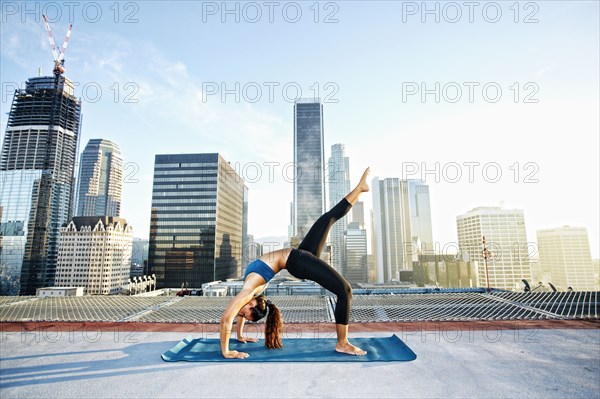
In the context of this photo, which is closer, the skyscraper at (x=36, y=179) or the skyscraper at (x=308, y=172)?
the skyscraper at (x=36, y=179)

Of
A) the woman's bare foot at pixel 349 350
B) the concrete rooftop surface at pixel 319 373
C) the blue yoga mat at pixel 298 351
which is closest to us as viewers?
the concrete rooftop surface at pixel 319 373

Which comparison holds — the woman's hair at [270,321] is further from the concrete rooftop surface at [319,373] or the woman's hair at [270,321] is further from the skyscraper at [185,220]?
the skyscraper at [185,220]

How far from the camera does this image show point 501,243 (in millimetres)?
163500

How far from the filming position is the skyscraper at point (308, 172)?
183m

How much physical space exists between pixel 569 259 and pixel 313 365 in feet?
790

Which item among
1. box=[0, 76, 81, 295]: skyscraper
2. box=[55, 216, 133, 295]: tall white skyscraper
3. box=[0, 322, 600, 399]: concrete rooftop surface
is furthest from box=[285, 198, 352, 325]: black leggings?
box=[0, 76, 81, 295]: skyscraper

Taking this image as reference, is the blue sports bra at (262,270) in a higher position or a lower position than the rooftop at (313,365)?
higher

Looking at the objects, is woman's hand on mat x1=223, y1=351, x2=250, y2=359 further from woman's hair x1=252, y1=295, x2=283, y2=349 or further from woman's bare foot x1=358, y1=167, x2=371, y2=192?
woman's bare foot x1=358, y1=167, x2=371, y2=192

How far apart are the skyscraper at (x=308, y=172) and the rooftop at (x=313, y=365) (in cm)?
17003

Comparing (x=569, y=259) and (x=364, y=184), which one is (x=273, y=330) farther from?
(x=569, y=259)

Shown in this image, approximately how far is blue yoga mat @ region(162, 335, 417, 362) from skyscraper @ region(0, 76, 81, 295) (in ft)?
571

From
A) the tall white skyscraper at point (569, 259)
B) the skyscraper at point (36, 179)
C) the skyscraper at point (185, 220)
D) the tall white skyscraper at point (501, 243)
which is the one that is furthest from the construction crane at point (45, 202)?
the tall white skyscraper at point (569, 259)

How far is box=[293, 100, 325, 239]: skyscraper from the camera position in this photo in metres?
183

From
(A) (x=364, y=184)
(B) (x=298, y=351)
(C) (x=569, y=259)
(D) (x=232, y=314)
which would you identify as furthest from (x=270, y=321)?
(C) (x=569, y=259)
